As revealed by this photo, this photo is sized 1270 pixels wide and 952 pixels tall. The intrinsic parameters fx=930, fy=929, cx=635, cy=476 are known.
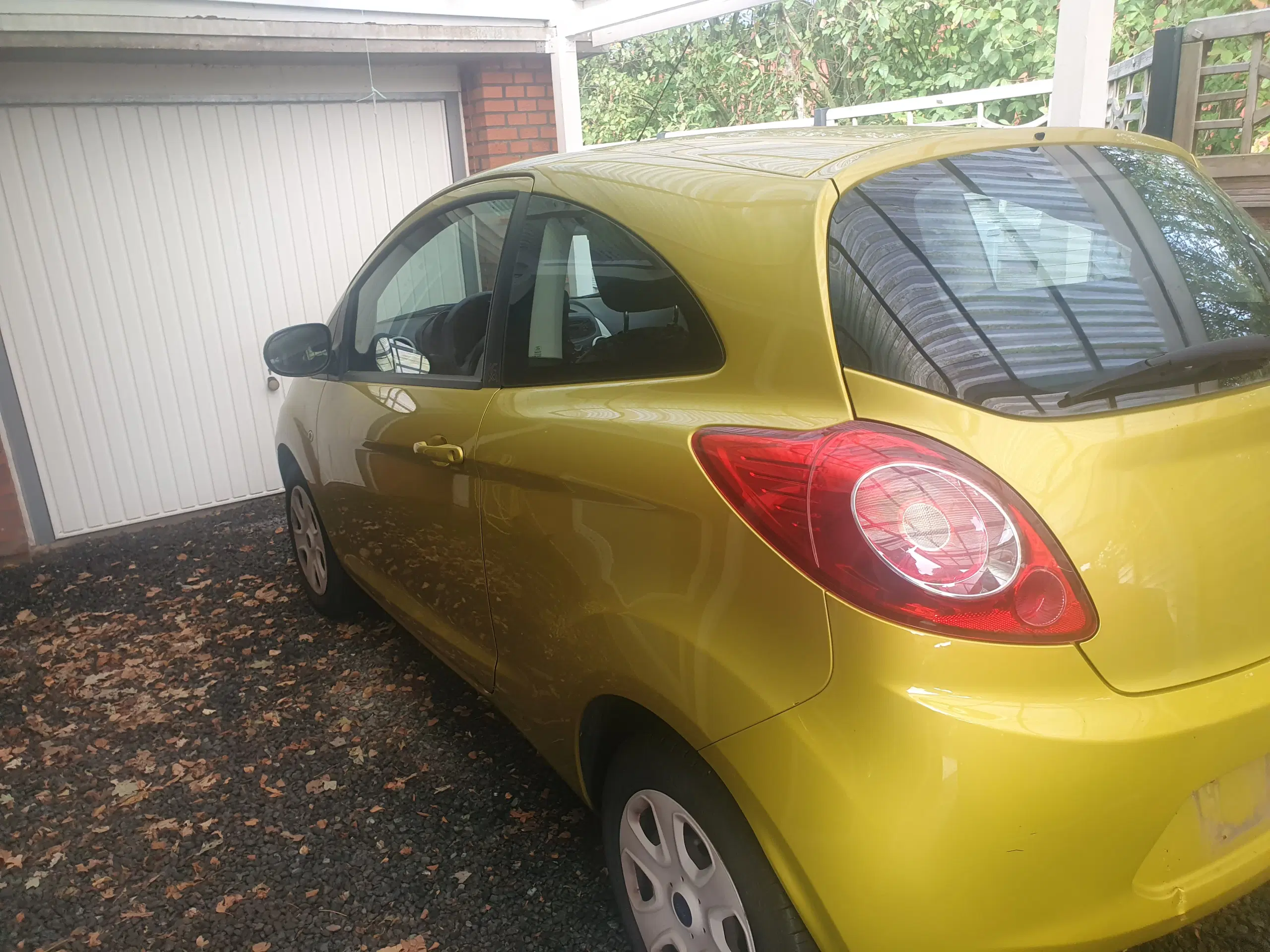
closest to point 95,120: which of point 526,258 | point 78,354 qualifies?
point 78,354

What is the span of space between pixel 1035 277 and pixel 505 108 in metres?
5.39

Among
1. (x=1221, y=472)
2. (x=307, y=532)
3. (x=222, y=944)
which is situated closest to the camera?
(x=1221, y=472)

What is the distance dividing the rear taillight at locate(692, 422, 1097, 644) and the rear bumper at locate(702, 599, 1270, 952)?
0.13 feet

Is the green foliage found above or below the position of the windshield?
above

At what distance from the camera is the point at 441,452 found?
8.05ft

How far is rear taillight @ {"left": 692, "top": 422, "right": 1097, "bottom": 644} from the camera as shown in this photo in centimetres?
135

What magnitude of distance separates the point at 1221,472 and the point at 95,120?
5828 millimetres

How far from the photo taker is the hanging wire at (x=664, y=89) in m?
7.98

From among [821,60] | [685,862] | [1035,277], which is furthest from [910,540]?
[821,60]

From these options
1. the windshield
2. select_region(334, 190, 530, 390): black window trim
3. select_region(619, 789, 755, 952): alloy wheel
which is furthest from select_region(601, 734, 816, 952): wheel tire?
select_region(334, 190, 530, 390): black window trim

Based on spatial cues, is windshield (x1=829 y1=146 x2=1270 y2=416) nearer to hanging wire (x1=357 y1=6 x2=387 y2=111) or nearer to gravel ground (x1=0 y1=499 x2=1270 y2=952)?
gravel ground (x1=0 y1=499 x2=1270 y2=952)

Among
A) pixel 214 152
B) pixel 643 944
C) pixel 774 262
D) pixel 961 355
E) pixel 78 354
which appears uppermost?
pixel 214 152

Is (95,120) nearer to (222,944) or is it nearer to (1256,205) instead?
(222,944)

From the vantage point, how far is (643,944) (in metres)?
2.01
